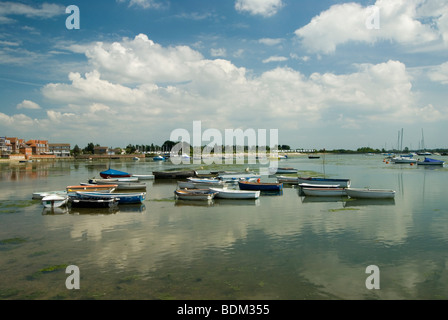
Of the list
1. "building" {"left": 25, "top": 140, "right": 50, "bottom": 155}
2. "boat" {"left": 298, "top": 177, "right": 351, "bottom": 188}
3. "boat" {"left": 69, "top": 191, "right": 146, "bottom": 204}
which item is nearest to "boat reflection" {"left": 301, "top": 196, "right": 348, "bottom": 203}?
"boat" {"left": 298, "top": 177, "right": 351, "bottom": 188}

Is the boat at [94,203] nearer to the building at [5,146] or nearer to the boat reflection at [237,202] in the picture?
the boat reflection at [237,202]

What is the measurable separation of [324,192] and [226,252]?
74.6ft

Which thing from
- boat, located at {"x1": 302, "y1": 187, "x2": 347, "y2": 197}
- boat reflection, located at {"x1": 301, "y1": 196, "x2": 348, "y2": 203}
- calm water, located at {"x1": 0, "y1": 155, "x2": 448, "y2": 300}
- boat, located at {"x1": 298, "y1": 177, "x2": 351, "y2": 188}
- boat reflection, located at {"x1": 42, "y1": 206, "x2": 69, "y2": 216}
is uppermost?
boat, located at {"x1": 298, "y1": 177, "x2": 351, "y2": 188}

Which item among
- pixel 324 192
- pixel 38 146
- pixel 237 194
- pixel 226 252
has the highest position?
pixel 38 146

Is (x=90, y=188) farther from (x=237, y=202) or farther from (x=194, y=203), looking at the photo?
(x=237, y=202)

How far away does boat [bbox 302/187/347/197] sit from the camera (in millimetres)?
35562

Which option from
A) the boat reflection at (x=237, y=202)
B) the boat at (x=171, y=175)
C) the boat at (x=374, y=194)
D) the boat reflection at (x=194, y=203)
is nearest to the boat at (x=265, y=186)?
the boat reflection at (x=237, y=202)

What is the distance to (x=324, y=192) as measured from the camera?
118 ft

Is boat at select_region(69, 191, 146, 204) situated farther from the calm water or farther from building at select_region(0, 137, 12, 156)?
building at select_region(0, 137, 12, 156)

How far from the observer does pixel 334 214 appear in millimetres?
25891

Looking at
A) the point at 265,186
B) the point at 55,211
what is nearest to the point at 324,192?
the point at 265,186

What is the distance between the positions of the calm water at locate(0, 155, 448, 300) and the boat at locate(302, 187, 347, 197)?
7499 mm

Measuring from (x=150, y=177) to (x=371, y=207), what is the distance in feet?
131

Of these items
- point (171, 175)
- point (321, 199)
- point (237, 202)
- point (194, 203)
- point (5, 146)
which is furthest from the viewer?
point (5, 146)
